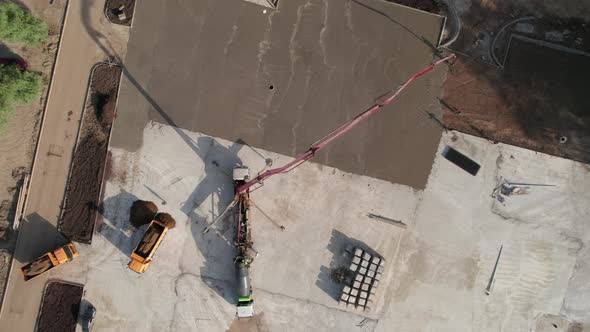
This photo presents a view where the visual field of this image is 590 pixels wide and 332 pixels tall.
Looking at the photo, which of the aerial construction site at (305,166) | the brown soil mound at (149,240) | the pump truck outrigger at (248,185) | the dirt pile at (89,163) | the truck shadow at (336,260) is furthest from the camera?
the truck shadow at (336,260)

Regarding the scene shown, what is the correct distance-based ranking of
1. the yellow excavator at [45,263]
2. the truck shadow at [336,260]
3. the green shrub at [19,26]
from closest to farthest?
the green shrub at [19,26] < the yellow excavator at [45,263] < the truck shadow at [336,260]

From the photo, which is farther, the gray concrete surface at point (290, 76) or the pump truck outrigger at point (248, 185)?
the gray concrete surface at point (290, 76)

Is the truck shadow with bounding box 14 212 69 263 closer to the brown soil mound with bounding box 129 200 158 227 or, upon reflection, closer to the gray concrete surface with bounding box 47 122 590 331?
the gray concrete surface with bounding box 47 122 590 331

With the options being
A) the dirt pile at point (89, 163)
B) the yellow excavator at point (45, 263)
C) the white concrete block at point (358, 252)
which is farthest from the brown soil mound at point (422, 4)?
the yellow excavator at point (45, 263)

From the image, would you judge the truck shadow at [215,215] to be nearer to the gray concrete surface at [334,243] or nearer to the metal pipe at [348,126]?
the gray concrete surface at [334,243]

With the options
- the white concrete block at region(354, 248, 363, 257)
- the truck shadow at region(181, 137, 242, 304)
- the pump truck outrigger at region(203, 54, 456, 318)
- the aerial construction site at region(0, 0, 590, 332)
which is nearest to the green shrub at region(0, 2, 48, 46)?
the aerial construction site at region(0, 0, 590, 332)

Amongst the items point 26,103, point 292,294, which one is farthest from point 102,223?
point 292,294
